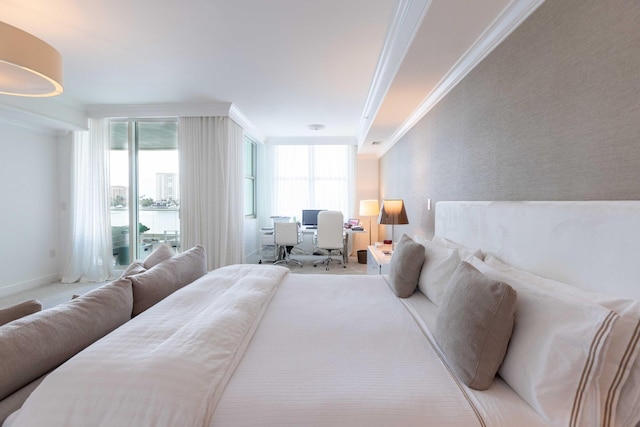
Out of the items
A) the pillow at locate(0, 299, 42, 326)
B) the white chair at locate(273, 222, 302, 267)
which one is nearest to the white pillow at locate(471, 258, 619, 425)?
the pillow at locate(0, 299, 42, 326)

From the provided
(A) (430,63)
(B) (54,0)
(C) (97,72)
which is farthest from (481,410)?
(C) (97,72)

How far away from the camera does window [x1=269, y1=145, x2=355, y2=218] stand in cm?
633

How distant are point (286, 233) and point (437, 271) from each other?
3.73m

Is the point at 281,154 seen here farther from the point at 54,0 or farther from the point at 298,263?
the point at 54,0

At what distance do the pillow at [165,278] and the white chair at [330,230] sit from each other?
3.09 m

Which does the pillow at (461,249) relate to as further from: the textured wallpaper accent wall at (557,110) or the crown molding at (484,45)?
the crown molding at (484,45)

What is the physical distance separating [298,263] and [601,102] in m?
4.90

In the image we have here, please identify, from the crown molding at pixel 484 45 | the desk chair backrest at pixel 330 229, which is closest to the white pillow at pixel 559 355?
the crown molding at pixel 484 45

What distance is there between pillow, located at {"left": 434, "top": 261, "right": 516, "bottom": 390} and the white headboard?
1.05 feet

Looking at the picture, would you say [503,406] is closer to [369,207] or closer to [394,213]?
[394,213]

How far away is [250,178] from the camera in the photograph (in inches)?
233

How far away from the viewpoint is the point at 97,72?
10.4ft

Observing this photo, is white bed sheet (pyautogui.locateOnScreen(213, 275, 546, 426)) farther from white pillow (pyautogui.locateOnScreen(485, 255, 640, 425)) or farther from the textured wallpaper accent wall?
the textured wallpaper accent wall

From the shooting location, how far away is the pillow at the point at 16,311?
3.62 feet
